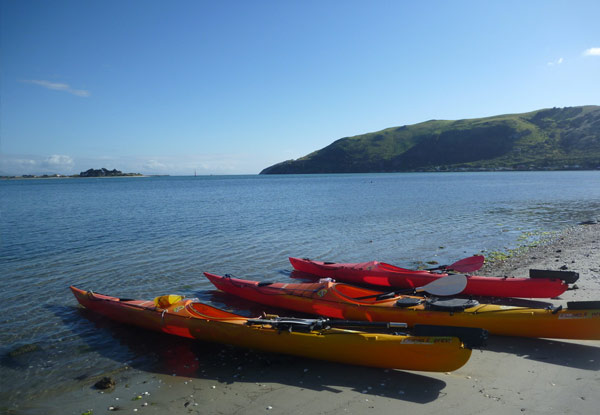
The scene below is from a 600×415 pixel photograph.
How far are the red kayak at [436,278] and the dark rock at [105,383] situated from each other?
8.82m

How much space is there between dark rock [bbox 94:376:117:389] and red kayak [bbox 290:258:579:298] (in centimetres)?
882

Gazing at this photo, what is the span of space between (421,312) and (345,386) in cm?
304

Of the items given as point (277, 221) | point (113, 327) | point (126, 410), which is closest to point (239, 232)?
point (277, 221)

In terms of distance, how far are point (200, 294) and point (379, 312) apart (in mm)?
6724

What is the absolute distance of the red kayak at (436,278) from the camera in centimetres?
1009

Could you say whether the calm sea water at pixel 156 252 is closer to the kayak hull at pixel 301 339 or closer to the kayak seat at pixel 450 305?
the kayak hull at pixel 301 339

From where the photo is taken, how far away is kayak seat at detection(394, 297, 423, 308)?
895cm

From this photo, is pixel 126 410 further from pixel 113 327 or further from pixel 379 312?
pixel 379 312

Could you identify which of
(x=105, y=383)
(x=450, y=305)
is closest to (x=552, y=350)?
(x=450, y=305)

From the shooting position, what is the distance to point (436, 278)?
39.9ft

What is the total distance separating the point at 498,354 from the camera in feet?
24.8

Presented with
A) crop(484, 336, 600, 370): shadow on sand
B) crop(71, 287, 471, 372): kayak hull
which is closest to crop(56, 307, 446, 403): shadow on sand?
crop(71, 287, 471, 372): kayak hull

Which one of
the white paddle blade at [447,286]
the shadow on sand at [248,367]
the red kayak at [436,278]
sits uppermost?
the white paddle blade at [447,286]

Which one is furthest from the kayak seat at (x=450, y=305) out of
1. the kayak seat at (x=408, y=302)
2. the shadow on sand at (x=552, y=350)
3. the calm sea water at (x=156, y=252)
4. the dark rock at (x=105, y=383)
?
the dark rock at (x=105, y=383)
